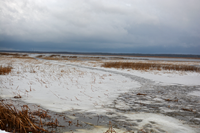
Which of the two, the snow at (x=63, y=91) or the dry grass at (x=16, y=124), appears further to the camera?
the snow at (x=63, y=91)

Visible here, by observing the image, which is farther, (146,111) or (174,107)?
(174,107)

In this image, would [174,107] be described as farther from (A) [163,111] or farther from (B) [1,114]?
(B) [1,114]

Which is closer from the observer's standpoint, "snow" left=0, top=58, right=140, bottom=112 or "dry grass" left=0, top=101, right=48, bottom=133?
"dry grass" left=0, top=101, right=48, bottom=133

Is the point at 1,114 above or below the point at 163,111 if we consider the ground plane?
above

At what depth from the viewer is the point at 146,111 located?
4.64 meters

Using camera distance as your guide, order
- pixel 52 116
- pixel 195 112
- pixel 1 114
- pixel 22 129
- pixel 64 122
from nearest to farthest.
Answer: pixel 22 129, pixel 1 114, pixel 64 122, pixel 52 116, pixel 195 112

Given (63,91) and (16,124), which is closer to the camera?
(16,124)

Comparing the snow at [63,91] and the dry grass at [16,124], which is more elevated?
the dry grass at [16,124]

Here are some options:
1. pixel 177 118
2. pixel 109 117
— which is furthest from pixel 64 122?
pixel 177 118

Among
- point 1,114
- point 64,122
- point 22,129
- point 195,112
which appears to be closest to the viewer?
point 22,129

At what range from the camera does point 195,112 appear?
4629mm

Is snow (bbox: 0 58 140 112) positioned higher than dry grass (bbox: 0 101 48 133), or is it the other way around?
dry grass (bbox: 0 101 48 133)

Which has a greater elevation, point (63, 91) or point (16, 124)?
point (16, 124)

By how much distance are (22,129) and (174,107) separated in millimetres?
5076
